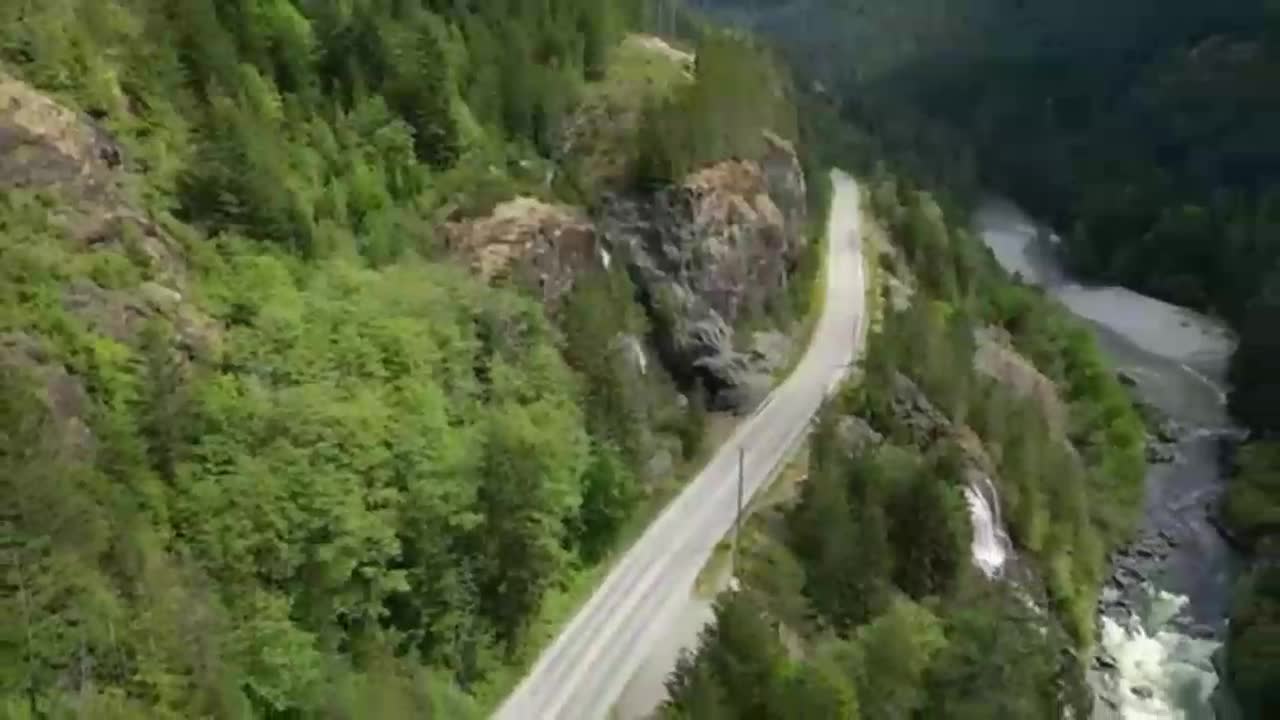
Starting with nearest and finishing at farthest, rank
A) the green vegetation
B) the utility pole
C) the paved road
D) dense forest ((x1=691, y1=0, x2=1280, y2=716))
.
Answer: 1. the paved road
2. the utility pole
3. the green vegetation
4. dense forest ((x1=691, y1=0, x2=1280, y2=716))

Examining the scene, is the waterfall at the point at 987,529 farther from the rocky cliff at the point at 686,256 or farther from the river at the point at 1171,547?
the rocky cliff at the point at 686,256

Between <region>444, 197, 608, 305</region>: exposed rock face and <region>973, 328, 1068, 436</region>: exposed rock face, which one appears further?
<region>973, 328, 1068, 436</region>: exposed rock face

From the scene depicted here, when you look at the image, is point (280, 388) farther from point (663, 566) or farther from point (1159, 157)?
point (1159, 157)

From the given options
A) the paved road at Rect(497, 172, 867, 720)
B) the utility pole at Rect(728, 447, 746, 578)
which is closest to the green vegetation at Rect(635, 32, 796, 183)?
the paved road at Rect(497, 172, 867, 720)

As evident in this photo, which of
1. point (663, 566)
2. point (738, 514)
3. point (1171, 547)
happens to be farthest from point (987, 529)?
point (1171, 547)

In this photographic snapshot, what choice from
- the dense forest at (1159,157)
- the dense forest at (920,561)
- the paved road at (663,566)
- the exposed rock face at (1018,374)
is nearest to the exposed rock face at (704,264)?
the paved road at (663,566)

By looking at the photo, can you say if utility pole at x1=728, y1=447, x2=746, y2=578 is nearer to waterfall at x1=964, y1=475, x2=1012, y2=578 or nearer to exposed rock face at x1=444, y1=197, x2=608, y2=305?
waterfall at x1=964, y1=475, x2=1012, y2=578

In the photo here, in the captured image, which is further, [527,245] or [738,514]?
[738,514]
